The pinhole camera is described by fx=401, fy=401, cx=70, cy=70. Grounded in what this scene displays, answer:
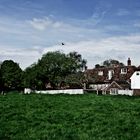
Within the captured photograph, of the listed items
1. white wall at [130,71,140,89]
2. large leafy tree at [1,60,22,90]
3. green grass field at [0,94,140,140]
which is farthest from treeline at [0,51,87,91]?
green grass field at [0,94,140,140]

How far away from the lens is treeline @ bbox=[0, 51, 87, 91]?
95438mm

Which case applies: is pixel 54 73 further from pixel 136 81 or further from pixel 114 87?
pixel 136 81

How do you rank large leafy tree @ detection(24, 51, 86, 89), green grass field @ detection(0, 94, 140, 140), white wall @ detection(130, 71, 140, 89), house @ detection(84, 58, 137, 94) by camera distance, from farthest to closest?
house @ detection(84, 58, 137, 94) < large leafy tree @ detection(24, 51, 86, 89) < white wall @ detection(130, 71, 140, 89) < green grass field @ detection(0, 94, 140, 140)

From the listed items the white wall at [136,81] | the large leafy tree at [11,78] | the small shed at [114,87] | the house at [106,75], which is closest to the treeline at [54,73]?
the large leafy tree at [11,78]

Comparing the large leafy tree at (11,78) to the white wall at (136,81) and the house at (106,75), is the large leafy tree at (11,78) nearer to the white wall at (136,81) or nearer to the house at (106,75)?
the house at (106,75)

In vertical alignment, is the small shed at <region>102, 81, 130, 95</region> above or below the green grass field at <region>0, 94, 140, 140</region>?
above

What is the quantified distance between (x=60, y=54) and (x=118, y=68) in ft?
50.7

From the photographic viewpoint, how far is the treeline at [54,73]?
95438mm

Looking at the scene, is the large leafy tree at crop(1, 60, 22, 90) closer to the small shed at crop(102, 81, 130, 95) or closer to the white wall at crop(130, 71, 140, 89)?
the small shed at crop(102, 81, 130, 95)

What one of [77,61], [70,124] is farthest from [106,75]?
[70,124]

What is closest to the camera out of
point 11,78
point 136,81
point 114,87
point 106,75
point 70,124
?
point 70,124

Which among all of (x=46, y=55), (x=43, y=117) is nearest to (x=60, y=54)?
(x=46, y=55)

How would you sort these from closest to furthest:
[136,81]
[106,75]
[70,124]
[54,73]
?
[70,124], [136,81], [54,73], [106,75]

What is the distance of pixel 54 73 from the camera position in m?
99.0
